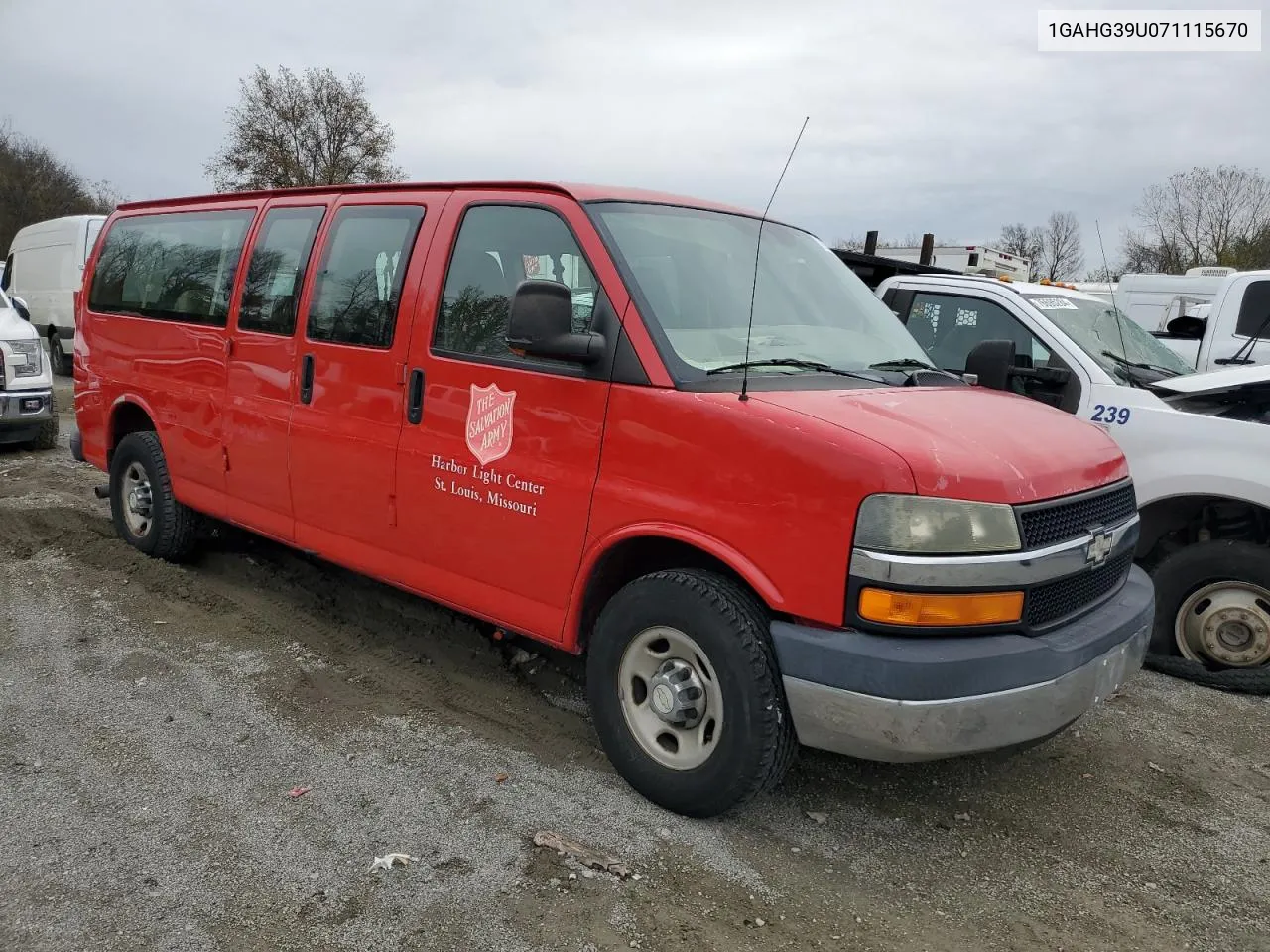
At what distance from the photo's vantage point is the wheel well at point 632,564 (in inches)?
130

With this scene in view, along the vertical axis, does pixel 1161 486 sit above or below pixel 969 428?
below

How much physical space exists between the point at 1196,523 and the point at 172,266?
228 inches

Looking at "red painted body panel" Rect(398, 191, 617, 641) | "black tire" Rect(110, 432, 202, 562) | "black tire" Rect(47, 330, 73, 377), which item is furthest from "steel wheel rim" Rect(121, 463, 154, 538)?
"black tire" Rect(47, 330, 73, 377)

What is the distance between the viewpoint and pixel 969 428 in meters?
3.13

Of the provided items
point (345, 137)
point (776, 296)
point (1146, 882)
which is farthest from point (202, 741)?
point (345, 137)

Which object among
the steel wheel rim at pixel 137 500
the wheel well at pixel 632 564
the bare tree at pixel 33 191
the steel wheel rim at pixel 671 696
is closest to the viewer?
the steel wheel rim at pixel 671 696

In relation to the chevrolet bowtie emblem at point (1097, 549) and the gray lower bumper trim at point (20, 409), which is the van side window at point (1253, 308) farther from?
the gray lower bumper trim at point (20, 409)

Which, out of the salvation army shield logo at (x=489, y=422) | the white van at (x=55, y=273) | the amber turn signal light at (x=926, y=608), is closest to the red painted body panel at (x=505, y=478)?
the salvation army shield logo at (x=489, y=422)

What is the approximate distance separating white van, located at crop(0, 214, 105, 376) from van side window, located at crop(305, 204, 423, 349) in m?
13.3

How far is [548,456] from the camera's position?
3.53m

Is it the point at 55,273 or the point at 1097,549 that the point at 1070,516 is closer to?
the point at 1097,549

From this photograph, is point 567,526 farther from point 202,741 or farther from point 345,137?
point 345,137

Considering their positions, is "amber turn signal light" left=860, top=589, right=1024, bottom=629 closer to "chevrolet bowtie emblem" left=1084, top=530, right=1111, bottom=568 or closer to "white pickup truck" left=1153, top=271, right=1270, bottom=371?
"chevrolet bowtie emblem" left=1084, top=530, right=1111, bottom=568

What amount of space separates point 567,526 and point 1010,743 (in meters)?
1.58
